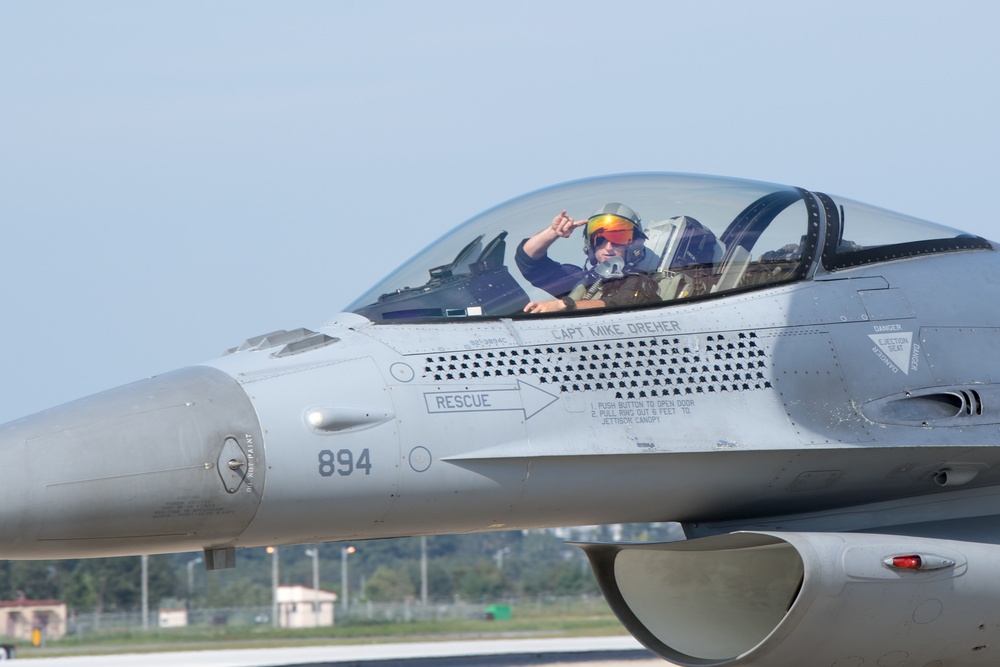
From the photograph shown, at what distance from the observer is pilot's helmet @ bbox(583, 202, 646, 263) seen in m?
7.01

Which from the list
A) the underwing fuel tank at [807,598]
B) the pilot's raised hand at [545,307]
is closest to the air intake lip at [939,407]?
the underwing fuel tank at [807,598]

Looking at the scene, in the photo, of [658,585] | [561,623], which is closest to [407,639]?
[561,623]

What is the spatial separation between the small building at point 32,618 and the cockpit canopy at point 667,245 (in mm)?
29446

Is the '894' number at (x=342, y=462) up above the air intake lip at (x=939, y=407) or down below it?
below

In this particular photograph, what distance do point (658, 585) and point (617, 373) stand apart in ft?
4.58

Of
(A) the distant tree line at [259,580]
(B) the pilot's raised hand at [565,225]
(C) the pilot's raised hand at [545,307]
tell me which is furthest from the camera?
(A) the distant tree line at [259,580]

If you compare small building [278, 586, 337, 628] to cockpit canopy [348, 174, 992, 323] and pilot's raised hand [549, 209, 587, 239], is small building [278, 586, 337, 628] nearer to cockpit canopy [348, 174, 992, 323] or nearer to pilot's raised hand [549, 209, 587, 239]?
cockpit canopy [348, 174, 992, 323]

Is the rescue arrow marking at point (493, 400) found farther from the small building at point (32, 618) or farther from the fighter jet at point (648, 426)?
the small building at point (32, 618)

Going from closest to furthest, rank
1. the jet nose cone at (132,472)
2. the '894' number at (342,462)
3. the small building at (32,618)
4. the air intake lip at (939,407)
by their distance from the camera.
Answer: the jet nose cone at (132,472) < the '894' number at (342,462) < the air intake lip at (939,407) < the small building at (32,618)

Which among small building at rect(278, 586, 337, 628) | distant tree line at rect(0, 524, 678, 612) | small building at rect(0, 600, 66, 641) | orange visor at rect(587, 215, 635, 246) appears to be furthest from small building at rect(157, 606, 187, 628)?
orange visor at rect(587, 215, 635, 246)

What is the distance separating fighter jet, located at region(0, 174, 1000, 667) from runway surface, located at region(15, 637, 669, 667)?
7.13 m

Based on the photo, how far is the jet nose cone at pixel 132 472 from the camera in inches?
219

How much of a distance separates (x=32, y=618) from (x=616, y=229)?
37.3 m

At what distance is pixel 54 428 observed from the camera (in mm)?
5719
